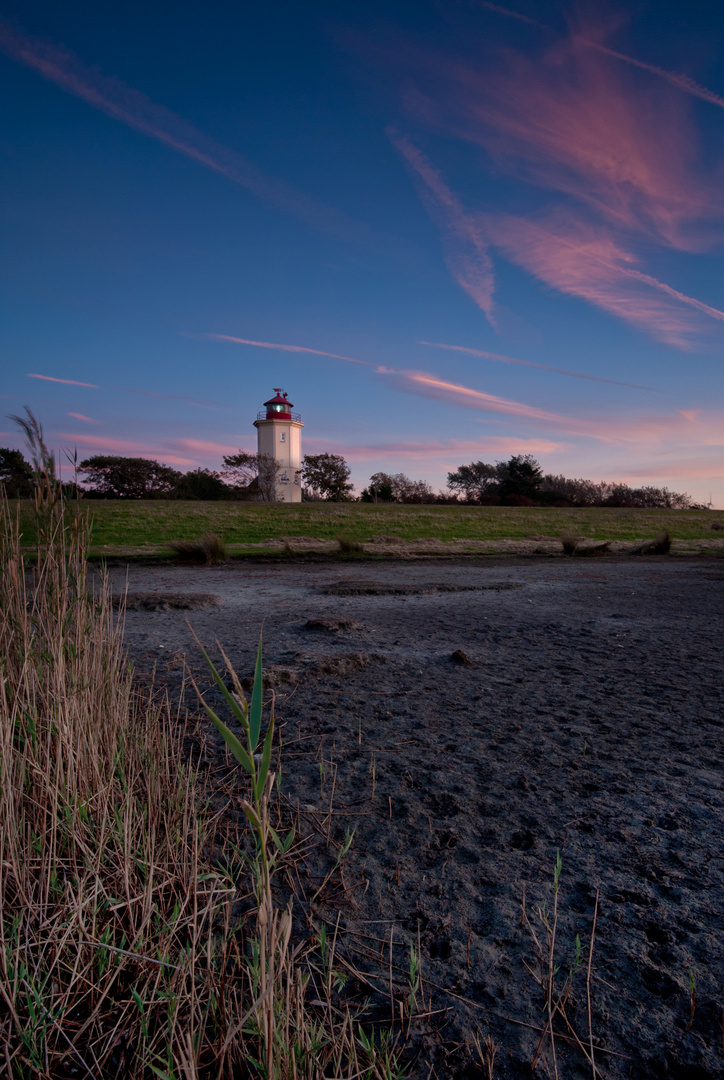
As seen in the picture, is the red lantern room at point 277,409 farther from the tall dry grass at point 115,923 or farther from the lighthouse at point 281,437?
the tall dry grass at point 115,923

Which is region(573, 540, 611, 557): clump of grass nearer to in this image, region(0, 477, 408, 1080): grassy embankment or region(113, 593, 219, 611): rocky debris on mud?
region(113, 593, 219, 611): rocky debris on mud

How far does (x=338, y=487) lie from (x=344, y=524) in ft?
89.0

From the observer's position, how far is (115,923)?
1.46 meters

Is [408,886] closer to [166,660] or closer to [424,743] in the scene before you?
[424,743]

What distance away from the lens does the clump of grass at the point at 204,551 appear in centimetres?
1226

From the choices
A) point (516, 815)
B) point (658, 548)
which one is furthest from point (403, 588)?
point (658, 548)

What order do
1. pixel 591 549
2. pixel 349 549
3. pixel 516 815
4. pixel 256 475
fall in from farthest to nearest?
pixel 256 475 < pixel 591 549 < pixel 349 549 < pixel 516 815

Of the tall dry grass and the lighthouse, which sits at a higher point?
the lighthouse

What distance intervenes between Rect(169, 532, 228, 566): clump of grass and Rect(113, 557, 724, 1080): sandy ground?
6.98 m

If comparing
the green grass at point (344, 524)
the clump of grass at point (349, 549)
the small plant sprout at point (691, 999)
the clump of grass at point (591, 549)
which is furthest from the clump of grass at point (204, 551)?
the small plant sprout at point (691, 999)

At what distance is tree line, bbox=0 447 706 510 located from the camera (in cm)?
3697

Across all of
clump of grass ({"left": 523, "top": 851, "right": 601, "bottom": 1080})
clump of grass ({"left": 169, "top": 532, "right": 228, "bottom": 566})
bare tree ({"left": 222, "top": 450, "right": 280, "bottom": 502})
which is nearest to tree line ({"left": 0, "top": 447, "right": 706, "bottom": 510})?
bare tree ({"left": 222, "top": 450, "right": 280, "bottom": 502})

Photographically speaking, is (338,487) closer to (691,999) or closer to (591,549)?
(591,549)

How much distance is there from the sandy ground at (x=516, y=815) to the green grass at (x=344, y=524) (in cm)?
1147
